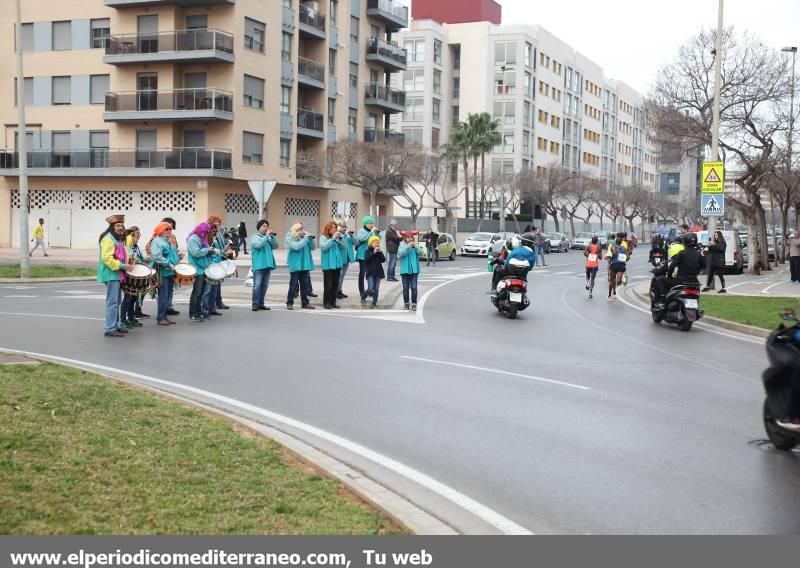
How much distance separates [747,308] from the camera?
20.7 meters

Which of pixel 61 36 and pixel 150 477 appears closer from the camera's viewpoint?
pixel 150 477

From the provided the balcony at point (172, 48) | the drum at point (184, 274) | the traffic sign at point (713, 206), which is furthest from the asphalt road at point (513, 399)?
the balcony at point (172, 48)

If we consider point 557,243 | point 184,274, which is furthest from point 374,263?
point 557,243

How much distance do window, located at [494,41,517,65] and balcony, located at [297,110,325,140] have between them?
3565cm

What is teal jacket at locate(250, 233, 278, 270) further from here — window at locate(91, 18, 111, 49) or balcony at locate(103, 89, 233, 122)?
window at locate(91, 18, 111, 49)

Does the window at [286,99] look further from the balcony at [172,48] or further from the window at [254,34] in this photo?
the balcony at [172,48]

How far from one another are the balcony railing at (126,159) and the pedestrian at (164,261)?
33528 millimetres

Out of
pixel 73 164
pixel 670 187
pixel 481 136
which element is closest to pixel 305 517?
pixel 73 164

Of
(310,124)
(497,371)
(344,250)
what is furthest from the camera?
(310,124)

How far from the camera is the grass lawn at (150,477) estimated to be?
4.96 m

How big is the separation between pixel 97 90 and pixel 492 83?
46486mm

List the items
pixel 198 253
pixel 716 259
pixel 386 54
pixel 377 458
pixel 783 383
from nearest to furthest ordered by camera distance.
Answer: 1. pixel 377 458
2. pixel 783 383
3. pixel 198 253
4. pixel 716 259
5. pixel 386 54

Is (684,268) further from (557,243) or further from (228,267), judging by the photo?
(557,243)

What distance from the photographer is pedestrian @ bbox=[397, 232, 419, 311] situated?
19.6m
